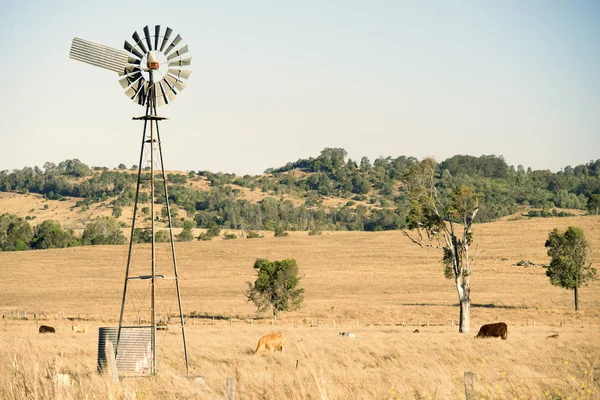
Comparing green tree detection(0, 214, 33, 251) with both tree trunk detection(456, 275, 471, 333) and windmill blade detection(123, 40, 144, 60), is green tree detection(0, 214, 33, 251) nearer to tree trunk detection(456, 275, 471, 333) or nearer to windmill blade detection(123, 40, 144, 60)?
tree trunk detection(456, 275, 471, 333)

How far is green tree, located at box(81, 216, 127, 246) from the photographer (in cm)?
14225

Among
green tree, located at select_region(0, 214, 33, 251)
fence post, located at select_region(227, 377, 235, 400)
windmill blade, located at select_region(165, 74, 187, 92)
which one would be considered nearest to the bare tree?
windmill blade, located at select_region(165, 74, 187, 92)

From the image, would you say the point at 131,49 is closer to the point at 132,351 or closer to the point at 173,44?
the point at 173,44

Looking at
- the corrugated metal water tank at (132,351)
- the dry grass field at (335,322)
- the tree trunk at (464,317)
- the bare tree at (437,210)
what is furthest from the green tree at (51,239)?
the corrugated metal water tank at (132,351)

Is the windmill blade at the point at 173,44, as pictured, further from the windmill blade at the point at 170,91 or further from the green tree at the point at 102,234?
the green tree at the point at 102,234

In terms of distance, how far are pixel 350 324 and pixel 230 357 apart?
30.9 meters

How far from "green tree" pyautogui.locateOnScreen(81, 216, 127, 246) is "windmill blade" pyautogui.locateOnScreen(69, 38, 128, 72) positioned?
391 feet

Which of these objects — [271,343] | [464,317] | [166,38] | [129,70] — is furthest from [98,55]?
[464,317]

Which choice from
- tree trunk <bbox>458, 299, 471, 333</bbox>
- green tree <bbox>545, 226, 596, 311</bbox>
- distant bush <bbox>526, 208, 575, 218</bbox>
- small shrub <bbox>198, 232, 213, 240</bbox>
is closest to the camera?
tree trunk <bbox>458, 299, 471, 333</bbox>

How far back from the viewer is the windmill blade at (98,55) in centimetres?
2509

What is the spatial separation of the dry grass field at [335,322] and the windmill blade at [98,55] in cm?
963

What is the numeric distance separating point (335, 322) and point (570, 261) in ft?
74.1

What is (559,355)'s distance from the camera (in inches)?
1012

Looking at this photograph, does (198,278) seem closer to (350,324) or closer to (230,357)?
(350,324)
